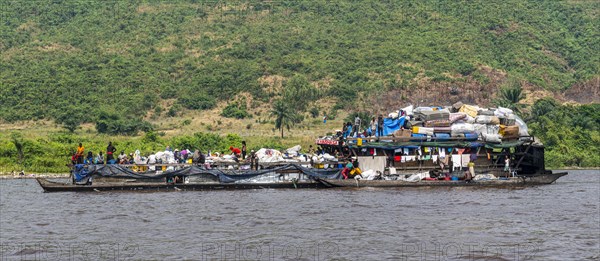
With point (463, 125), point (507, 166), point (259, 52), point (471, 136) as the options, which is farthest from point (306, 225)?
point (259, 52)

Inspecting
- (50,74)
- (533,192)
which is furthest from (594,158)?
(50,74)

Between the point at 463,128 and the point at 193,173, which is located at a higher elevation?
the point at 463,128

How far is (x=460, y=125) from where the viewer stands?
4009cm

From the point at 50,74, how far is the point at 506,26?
58.4m

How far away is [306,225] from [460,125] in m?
13.9

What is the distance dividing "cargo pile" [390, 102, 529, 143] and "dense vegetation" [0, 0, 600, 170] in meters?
39.2

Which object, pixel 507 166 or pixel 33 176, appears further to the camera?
pixel 33 176

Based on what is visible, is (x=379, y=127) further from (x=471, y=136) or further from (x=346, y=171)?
(x=471, y=136)

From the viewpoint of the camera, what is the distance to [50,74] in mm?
102750

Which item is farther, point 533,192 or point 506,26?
point 506,26

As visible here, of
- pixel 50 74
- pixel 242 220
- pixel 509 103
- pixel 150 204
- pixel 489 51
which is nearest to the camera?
pixel 242 220

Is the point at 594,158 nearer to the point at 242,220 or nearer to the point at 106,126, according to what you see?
the point at 106,126

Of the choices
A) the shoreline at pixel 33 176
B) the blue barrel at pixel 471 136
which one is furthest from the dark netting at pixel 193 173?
the shoreline at pixel 33 176

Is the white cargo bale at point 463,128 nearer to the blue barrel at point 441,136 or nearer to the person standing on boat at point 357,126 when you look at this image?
the blue barrel at point 441,136
